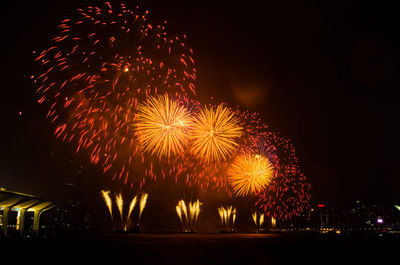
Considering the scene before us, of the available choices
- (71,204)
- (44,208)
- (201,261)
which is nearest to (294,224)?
(71,204)

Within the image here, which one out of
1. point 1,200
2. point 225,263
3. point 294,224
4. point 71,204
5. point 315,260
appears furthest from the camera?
point 294,224

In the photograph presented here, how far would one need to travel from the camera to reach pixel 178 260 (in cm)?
1761

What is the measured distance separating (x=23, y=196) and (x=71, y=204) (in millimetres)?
100037

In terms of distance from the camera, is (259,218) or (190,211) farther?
(259,218)

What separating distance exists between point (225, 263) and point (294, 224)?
540ft

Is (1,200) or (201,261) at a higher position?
(1,200)

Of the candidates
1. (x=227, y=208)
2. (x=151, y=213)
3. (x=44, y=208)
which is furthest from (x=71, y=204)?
(x=44, y=208)

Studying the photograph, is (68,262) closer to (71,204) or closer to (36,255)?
(36,255)

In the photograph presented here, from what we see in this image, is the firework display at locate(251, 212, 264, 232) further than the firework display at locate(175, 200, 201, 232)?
Yes

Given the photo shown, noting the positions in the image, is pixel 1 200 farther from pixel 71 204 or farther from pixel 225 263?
pixel 71 204

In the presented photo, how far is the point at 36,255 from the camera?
17.2m

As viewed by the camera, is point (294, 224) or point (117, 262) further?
point (294, 224)

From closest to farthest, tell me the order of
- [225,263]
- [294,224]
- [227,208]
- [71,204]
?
[225,263], [227,208], [71,204], [294,224]

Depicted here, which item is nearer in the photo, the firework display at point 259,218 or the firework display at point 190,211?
the firework display at point 190,211
